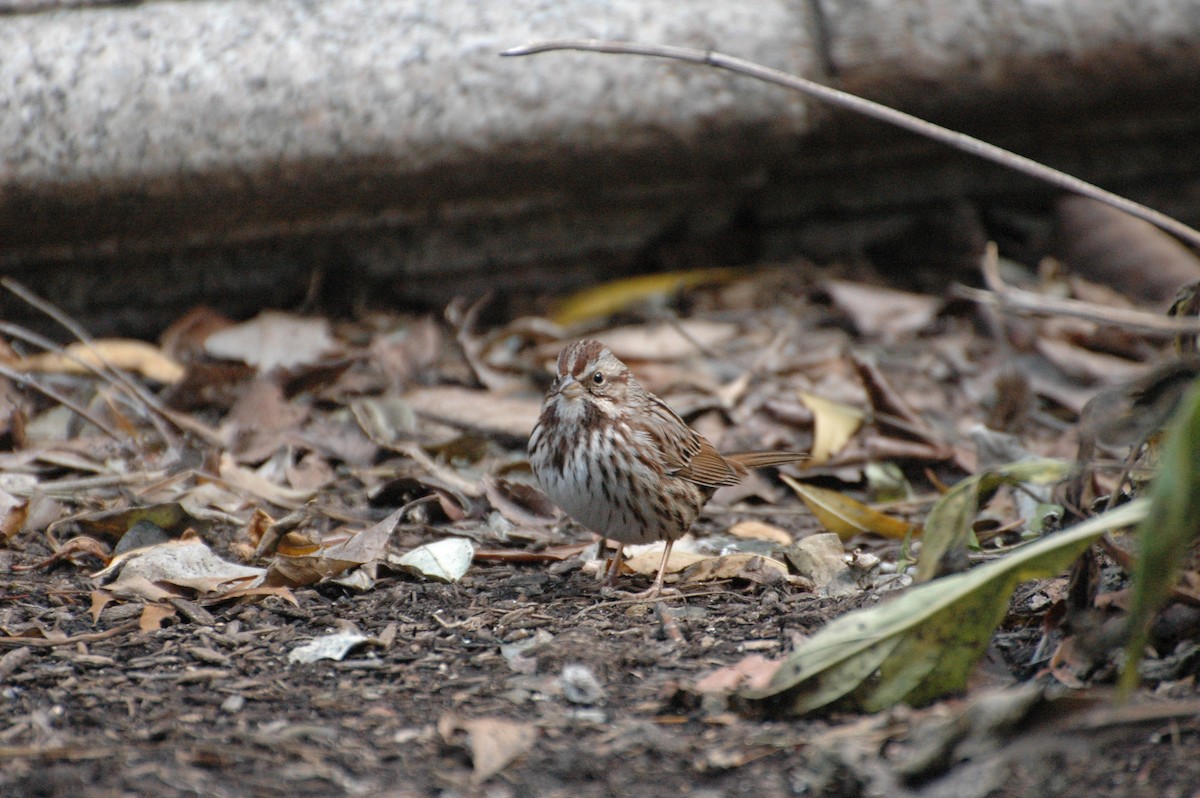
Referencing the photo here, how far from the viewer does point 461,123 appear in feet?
15.5

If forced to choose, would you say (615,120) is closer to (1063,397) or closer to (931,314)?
(931,314)

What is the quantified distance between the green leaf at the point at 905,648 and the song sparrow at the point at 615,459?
1.10 m

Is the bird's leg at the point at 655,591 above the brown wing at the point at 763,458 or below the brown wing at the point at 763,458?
below

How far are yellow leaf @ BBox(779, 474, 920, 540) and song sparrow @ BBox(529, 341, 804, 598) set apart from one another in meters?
0.19

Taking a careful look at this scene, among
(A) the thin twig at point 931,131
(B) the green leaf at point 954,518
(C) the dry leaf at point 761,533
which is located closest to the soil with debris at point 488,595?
(C) the dry leaf at point 761,533

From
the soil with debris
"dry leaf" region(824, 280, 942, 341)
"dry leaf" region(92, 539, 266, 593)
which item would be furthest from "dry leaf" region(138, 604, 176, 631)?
"dry leaf" region(824, 280, 942, 341)

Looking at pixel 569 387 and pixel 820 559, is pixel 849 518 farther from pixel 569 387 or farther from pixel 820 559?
pixel 569 387

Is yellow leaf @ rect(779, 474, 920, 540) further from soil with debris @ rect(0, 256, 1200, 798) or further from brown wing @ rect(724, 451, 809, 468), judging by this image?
brown wing @ rect(724, 451, 809, 468)

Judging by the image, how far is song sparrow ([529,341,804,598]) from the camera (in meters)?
3.60

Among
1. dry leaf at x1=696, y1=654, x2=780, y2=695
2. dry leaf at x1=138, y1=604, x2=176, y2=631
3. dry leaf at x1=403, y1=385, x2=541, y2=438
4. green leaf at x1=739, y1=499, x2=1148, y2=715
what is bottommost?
dry leaf at x1=403, y1=385, x2=541, y2=438

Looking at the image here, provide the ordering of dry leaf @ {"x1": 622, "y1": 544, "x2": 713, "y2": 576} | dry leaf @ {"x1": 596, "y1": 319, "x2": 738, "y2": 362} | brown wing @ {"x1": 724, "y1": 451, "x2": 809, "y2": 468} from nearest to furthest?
dry leaf @ {"x1": 622, "y1": 544, "x2": 713, "y2": 576}
brown wing @ {"x1": 724, "y1": 451, "x2": 809, "y2": 468}
dry leaf @ {"x1": 596, "y1": 319, "x2": 738, "y2": 362}

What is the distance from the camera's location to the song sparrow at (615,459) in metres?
3.60

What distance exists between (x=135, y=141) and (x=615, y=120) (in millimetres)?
1722

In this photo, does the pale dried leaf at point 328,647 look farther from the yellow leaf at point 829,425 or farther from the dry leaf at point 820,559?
the yellow leaf at point 829,425
